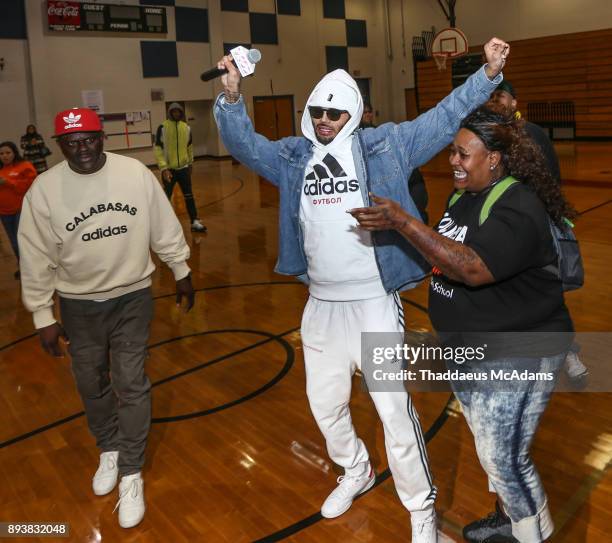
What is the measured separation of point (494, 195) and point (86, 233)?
1694 millimetres

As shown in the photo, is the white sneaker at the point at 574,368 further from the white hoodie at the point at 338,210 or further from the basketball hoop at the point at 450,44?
the basketball hoop at the point at 450,44

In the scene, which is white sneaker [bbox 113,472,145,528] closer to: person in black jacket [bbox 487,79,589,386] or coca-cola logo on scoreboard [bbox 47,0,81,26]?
person in black jacket [bbox 487,79,589,386]

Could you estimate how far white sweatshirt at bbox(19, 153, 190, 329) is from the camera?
2.57 m

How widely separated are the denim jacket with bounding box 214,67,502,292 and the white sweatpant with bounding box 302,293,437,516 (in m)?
0.15

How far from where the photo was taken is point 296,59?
65.4 ft

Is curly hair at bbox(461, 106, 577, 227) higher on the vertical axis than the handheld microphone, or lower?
lower

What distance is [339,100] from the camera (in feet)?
7.36

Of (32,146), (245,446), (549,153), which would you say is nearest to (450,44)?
(32,146)

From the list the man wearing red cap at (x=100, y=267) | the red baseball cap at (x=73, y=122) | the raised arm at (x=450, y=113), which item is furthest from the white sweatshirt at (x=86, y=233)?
the raised arm at (x=450, y=113)

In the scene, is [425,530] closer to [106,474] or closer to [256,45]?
[106,474]

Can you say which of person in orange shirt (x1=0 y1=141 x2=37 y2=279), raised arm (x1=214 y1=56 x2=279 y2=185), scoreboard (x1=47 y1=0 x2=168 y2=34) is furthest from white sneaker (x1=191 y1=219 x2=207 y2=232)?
scoreboard (x1=47 y1=0 x2=168 y2=34)

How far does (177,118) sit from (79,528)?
6.49 metres

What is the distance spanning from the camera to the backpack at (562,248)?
5.96ft

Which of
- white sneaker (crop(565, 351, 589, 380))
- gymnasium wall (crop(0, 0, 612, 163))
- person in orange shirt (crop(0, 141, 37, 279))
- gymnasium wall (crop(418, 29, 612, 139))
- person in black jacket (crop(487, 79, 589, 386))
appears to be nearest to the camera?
person in black jacket (crop(487, 79, 589, 386))
